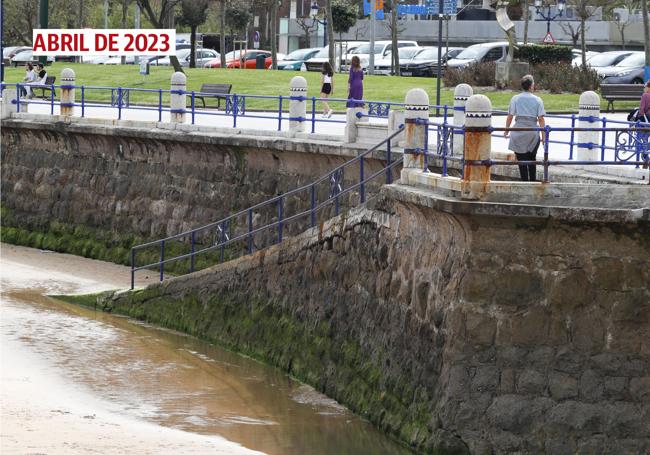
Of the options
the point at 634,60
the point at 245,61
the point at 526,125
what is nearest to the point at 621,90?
the point at 634,60

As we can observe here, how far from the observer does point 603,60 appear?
49.8 metres

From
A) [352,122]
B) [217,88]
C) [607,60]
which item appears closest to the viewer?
[352,122]

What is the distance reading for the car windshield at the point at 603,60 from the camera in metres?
49.4

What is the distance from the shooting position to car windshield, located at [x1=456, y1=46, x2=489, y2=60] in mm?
52531

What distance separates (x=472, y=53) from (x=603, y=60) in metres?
5.21

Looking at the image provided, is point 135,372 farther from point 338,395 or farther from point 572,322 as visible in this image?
point 572,322

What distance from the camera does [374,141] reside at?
24.0 m

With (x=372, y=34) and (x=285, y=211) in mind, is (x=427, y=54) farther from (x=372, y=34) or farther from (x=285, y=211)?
(x=285, y=211)

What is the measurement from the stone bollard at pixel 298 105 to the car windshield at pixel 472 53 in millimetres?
26834

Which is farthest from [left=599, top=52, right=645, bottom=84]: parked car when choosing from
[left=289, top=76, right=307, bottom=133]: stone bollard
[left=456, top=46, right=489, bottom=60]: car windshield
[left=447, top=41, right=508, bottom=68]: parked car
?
[left=289, top=76, right=307, bottom=133]: stone bollard

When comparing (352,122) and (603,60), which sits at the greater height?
(603,60)

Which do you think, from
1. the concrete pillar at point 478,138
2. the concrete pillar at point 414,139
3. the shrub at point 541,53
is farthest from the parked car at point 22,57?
the concrete pillar at point 478,138

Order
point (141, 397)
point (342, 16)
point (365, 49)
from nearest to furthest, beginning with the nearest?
point (141, 397) < point (365, 49) < point (342, 16)

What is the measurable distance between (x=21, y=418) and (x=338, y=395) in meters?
4.13
